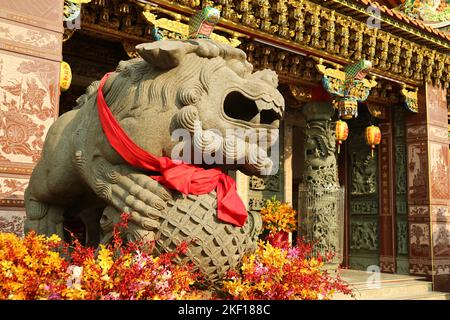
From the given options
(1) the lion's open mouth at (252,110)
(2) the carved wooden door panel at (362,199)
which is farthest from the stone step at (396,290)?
(1) the lion's open mouth at (252,110)

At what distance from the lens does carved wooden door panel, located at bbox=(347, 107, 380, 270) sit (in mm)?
8836

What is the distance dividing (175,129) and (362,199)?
7579mm

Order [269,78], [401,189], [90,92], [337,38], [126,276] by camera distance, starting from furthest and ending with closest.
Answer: [401,189]
[337,38]
[90,92]
[269,78]
[126,276]

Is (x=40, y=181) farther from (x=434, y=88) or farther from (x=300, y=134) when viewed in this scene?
(x=300, y=134)

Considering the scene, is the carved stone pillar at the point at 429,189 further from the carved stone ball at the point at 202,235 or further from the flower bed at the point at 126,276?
the carved stone ball at the point at 202,235

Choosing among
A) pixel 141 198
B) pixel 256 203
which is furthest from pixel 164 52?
pixel 256 203

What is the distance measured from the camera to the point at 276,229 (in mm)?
7285

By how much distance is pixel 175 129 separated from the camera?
2137 mm

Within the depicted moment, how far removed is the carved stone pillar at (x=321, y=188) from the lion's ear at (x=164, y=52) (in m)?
4.78

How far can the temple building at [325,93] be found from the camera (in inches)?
156

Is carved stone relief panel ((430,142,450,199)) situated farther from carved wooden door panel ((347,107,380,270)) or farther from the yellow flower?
the yellow flower

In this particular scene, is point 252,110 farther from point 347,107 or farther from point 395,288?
point 395,288

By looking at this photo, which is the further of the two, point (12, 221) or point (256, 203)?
point (256, 203)

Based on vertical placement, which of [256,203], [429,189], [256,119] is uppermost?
[429,189]
